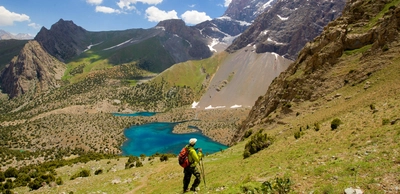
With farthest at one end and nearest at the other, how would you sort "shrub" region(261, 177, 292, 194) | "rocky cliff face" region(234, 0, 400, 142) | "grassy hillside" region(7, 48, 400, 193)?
1. "rocky cliff face" region(234, 0, 400, 142)
2. "grassy hillside" region(7, 48, 400, 193)
3. "shrub" region(261, 177, 292, 194)

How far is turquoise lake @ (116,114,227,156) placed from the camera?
388 feet

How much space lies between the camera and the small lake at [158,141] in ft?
388

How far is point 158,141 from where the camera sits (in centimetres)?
13500

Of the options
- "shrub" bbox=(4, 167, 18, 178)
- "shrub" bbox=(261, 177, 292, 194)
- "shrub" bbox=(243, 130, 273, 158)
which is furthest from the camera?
"shrub" bbox=(4, 167, 18, 178)

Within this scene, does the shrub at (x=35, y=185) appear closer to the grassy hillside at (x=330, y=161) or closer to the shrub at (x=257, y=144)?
the grassy hillside at (x=330, y=161)

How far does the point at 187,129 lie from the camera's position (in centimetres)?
15650

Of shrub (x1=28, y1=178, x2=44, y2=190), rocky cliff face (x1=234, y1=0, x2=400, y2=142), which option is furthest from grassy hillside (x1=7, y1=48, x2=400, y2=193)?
rocky cliff face (x1=234, y1=0, x2=400, y2=142)

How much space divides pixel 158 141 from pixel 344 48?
108m

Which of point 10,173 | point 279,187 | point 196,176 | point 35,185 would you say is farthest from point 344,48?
point 10,173

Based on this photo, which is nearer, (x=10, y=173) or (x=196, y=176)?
(x=196, y=176)

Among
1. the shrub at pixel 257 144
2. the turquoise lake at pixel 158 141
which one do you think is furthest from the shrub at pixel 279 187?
the turquoise lake at pixel 158 141

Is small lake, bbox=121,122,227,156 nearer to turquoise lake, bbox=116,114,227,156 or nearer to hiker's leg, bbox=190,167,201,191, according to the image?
turquoise lake, bbox=116,114,227,156

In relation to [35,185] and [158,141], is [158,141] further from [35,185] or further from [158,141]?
[35,185]

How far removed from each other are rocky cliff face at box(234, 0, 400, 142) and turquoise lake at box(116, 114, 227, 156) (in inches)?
2711
